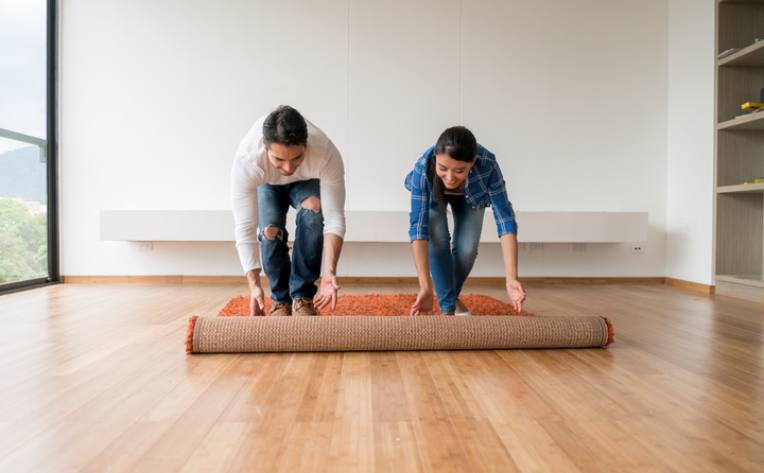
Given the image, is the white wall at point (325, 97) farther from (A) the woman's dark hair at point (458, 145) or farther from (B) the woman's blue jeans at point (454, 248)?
(A) the woman's dark hair at point (458, 145)

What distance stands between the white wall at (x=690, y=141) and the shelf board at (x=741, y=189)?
158 mm

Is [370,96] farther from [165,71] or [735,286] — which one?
[735,286]

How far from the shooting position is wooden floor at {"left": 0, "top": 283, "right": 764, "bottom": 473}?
96cm

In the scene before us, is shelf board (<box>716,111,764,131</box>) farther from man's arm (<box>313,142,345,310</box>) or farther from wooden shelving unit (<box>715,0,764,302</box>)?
man's arm (<box>313,142,345,310</box>)

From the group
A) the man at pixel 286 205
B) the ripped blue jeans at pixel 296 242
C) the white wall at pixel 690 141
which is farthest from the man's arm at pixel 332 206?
the white wall at pixel 690 141

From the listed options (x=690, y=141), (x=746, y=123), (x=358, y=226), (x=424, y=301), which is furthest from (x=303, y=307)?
(x=690, y=141)

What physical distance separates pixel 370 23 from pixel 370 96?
0.57 meters

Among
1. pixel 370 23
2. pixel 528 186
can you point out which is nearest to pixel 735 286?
pixel 528 186

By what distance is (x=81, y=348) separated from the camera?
6.06 feet

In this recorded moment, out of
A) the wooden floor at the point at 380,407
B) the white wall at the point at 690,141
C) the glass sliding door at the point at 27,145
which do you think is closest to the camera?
the wooden floor at the point at 380,407

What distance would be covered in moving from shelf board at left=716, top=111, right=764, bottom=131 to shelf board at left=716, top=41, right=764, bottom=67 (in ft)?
1.26

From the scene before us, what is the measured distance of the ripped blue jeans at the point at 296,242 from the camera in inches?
83.2

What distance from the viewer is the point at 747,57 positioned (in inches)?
134

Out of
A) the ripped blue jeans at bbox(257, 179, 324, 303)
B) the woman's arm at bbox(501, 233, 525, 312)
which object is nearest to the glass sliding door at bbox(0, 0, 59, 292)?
the ripped blue jeans at bbox(257, 179, 324, 303)
